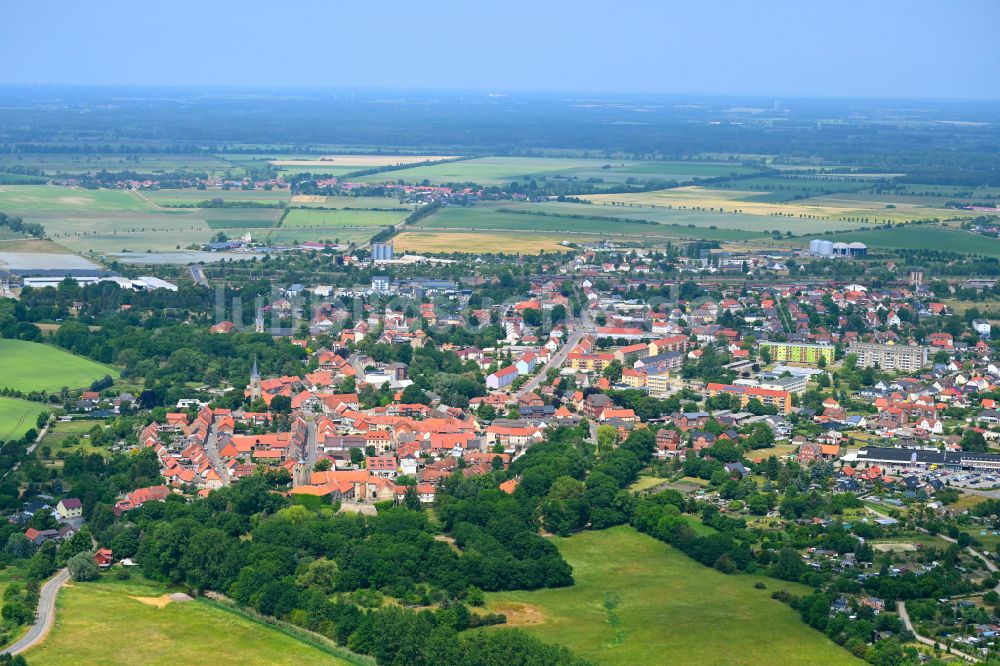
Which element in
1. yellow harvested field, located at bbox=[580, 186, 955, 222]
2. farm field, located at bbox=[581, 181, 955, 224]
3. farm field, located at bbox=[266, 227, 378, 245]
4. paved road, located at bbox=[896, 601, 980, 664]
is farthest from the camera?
yellow harvested field, located at bbox=[580, 186, 955, 222]

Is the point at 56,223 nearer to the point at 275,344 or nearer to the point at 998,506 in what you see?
the point at 275,344

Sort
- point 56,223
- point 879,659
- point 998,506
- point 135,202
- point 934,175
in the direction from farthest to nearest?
1. point 934,175
2. point 135,202
3. point 56,223
4. point 998,506
5. point 879,659

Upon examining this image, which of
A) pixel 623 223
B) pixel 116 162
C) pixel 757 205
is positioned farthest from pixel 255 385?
pixel 116 162

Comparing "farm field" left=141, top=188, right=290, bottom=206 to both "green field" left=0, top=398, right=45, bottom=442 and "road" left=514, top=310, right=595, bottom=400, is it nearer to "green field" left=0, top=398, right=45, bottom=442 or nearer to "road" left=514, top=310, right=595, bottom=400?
"road" left=514, top=310, right=595, bottom=400

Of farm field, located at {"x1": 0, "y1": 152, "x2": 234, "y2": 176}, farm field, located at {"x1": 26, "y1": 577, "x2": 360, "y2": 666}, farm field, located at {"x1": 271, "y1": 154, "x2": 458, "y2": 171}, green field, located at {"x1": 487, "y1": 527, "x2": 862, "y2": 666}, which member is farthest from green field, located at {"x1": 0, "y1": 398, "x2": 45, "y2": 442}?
farm field, located at {"x1": 271, "y1": 154, "x2": 458, "y2": 171}

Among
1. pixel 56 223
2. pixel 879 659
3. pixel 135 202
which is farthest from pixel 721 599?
pixel 135 202
